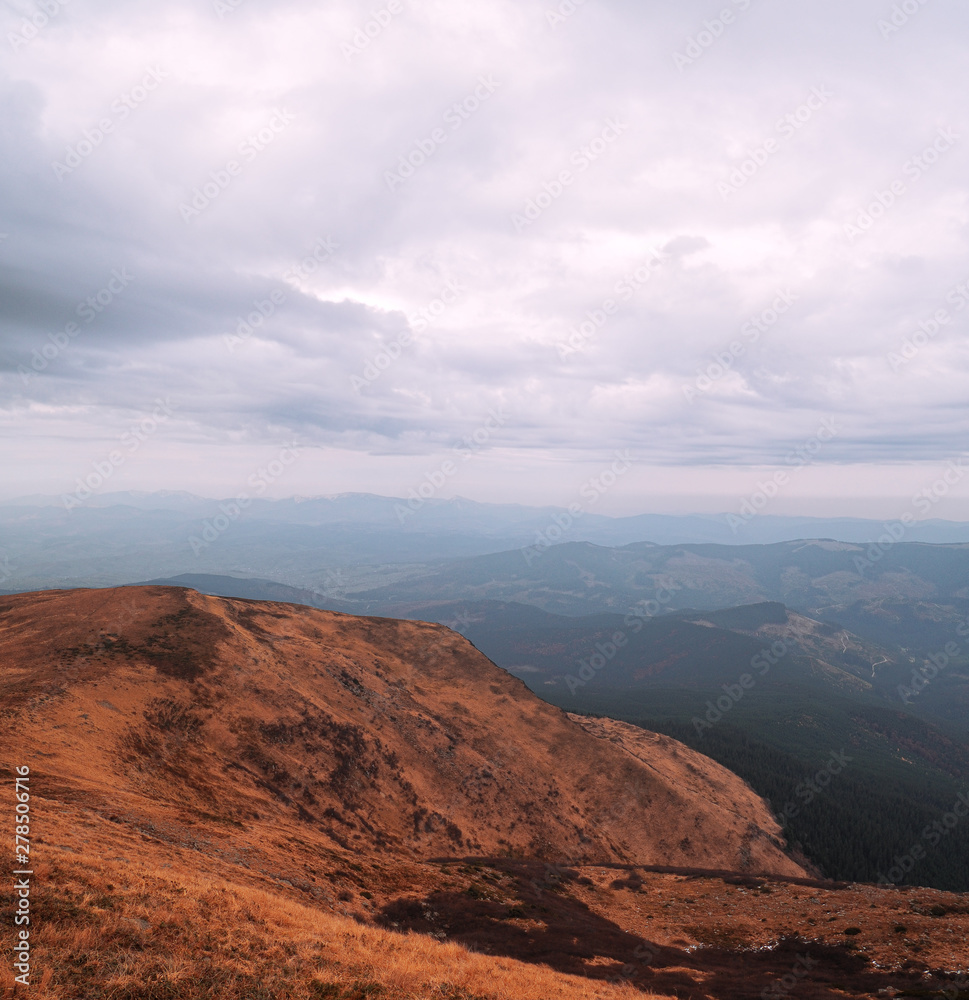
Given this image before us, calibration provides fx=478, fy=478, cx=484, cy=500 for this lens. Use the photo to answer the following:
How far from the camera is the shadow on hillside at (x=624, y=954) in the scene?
30969 mm

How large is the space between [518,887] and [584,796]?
42024 millimetres

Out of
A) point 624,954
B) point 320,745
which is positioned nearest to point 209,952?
point 624,954

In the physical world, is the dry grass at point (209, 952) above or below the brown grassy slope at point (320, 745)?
above

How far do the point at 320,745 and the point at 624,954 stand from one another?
46.7 meters

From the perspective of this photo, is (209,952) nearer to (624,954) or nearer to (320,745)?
(624,954)

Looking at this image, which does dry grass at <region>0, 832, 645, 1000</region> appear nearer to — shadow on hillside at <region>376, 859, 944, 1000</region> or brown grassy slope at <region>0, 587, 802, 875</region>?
shadow on hillside at <region>376, 859, 944, 1000</region>

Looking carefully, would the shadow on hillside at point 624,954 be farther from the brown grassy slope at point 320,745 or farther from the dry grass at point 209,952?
the brown grassy slope at point 320,745

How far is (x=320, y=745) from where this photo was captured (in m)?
68.5

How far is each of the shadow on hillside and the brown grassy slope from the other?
1429cm

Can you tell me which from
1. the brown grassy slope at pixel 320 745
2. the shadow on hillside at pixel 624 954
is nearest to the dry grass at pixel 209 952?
the shadow on hillside at pixel 624 954

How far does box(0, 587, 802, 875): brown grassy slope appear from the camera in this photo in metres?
46.7

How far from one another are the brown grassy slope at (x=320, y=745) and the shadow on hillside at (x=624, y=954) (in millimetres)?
14287

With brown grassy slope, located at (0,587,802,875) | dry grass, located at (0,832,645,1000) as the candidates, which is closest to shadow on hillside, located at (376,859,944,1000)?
dry grass, located at (0,832,645,1000)

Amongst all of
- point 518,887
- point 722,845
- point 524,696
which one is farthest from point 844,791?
point 518,887
